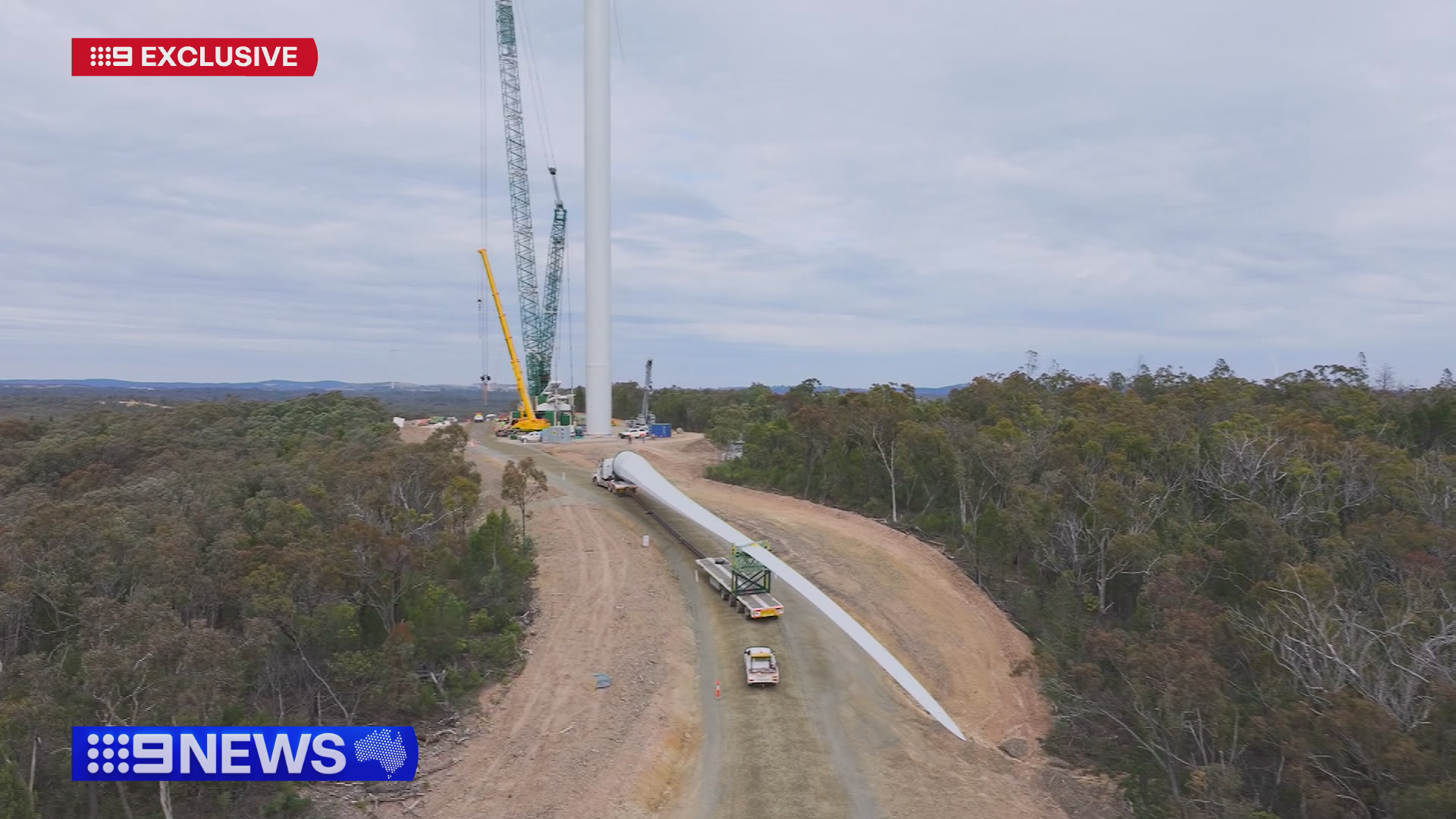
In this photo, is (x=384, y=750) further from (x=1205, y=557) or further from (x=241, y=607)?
(x=1205, y=557)

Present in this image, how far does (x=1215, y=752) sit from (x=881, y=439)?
27010mm

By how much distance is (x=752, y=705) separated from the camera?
2342 centimetres

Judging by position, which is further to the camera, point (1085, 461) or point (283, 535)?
point (1085, 461)

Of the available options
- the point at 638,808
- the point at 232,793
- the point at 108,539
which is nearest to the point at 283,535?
the point at 108,539

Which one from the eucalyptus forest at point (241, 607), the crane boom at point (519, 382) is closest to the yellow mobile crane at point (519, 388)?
the crane boom at point (519, 382)

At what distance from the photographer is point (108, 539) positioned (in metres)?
23.4

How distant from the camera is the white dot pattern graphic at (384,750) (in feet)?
65.7

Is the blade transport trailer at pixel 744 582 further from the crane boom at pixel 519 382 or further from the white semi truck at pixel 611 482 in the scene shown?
the crane boom at pixel 519 382

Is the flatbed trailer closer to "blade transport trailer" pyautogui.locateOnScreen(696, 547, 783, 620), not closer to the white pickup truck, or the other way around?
"blade transport trailer" pyautogui.locateOnScreen(696, 547, 783, 620)

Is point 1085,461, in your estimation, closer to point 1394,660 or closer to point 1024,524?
point 1024,524

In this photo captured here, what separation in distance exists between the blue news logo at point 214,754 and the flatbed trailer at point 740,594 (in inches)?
536

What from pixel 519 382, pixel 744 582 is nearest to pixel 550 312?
pixel 519 382

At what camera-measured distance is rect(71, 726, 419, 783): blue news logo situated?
15.5 meters

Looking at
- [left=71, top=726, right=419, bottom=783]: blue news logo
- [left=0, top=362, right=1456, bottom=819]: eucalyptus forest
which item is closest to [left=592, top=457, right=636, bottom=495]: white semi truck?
[left=0, top=362, right=1456, bottom=819]: eucalyptus forest
